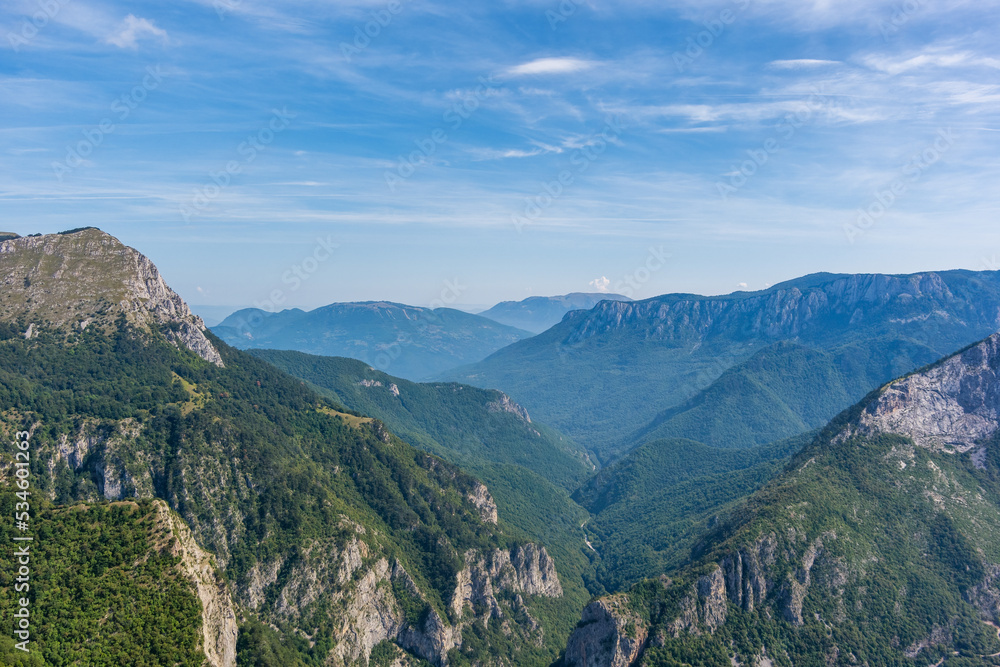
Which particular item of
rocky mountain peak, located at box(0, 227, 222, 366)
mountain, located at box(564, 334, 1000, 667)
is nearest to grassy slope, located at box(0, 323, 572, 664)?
rocky mountain peak, located at box(0, 227, 222, 366)

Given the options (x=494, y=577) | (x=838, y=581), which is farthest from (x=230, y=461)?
(x=838, y=581)

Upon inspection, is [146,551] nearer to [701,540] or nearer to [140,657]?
[140,657]

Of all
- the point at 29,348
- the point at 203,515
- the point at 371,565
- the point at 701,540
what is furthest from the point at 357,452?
the point at 701,540

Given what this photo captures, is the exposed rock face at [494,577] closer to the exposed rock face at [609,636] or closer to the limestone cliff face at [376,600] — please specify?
the limestone cliff face at [376,600]

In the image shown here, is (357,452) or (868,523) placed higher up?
(357,452)

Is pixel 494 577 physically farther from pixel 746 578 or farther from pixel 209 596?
pixel 209 596

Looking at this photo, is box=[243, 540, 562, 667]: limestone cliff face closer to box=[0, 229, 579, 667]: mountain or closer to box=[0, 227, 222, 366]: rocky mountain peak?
box=[0, 229, 579, 667]: mountain
